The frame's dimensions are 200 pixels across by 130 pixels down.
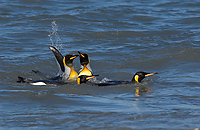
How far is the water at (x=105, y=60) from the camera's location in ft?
20.6

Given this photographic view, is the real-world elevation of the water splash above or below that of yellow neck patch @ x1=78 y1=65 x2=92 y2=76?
above

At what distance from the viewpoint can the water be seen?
6289 millimetres

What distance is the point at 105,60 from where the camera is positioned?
11.7 meters

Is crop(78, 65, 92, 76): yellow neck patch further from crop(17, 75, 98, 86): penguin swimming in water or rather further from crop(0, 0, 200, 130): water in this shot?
crop(0, 0, 200, 130): water

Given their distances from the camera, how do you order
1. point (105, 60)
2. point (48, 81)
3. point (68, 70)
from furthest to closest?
point (105, 60), point (68, 70), point (48, 81)

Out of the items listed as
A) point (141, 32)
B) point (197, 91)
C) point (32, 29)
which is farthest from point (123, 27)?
point (197, 91)

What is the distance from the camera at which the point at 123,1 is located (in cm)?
1964

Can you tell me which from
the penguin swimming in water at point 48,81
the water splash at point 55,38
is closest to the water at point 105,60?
the water splash at point 55,38

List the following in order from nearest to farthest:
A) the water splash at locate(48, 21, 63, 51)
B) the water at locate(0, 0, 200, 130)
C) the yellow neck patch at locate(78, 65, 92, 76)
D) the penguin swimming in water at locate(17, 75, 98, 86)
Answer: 1. the water at locate(0, 0, 200, 130)
2. the penguin swimming in water at locate(17, 75, 98, 86)
3. the yellow neck patch at locate(78, 65, 92, 76)
4. the water splash at locate(48, 21, 63, 51)

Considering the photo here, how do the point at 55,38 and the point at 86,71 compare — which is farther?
the point at 55,38

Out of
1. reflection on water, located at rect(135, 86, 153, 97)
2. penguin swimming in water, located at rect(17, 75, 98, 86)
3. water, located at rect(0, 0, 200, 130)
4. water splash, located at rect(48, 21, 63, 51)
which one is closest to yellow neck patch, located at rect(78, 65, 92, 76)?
penguin swimming in water, located at rect(17, 75, 98, 86)

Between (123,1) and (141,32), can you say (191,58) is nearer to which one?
(141,32)

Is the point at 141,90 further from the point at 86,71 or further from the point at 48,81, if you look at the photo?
the point at 48,81

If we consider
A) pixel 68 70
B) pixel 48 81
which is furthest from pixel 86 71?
pixel 48 81
